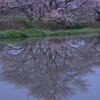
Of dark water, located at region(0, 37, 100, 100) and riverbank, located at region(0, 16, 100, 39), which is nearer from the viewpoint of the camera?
dark water, located at region(0, 37, 100, 100)

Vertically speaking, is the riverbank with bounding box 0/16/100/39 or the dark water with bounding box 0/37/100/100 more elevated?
the dark water with bounding box 0/37/100/100

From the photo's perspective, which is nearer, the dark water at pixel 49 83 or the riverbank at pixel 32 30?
the dark water at pixel 49 83

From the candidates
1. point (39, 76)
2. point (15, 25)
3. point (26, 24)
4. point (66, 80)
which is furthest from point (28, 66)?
point (26, 24)

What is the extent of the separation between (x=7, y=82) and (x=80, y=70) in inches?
62.3

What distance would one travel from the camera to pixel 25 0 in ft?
83.0

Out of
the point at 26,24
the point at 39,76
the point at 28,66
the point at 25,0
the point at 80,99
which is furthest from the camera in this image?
the point at 25,0

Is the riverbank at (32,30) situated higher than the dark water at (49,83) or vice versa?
the dark water at (49,83)

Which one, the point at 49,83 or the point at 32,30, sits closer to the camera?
the point at 49,83

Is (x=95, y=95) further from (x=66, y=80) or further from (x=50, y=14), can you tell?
(x=50, y=14)

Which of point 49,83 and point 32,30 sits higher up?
point 49,83

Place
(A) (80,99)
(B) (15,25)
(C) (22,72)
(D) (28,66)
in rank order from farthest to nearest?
1. (B) (15,25)
2. (D) (28,66)
3. (C) (22,72)
4. (A) (80,99)

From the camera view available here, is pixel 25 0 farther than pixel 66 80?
Yes

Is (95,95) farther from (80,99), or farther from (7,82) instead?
(7,82)

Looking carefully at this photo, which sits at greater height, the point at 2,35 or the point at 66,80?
the point at 66,80
